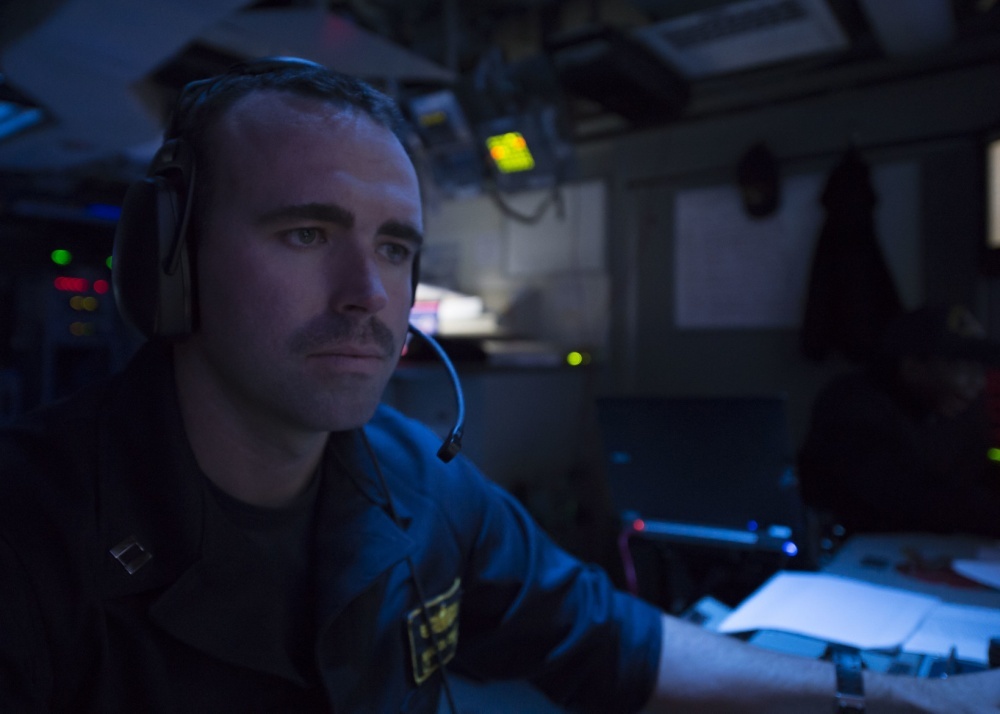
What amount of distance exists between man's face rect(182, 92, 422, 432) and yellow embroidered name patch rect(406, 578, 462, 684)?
0.26m

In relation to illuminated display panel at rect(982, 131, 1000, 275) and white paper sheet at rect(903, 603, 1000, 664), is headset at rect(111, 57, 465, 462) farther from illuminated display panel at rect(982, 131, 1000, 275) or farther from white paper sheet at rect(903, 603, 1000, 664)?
illuminated display panel at rect(982, 131, 1000, 275)

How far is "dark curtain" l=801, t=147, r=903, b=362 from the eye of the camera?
2021 mm

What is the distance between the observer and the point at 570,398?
2469 millimetres

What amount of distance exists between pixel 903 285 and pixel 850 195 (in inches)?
13.4

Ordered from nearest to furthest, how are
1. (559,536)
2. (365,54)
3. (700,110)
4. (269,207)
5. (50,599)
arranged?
(50,599), (269,207), (365,54), (559,536), (700,110)

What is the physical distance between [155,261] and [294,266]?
139mm

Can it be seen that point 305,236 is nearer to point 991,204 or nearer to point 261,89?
point 261,89

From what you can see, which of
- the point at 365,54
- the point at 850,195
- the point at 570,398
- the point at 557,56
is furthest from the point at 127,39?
the point at 850,195

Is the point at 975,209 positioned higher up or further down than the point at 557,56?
further down

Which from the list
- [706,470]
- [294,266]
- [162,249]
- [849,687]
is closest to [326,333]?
[294,266]

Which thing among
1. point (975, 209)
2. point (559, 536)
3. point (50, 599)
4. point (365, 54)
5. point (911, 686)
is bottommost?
point (559, 536)

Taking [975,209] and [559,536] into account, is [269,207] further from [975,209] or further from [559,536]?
[975,209]

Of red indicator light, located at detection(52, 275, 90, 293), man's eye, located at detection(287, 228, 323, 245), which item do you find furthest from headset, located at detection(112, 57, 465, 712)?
red indicator light, located at detection(52, 275, 90, 293)

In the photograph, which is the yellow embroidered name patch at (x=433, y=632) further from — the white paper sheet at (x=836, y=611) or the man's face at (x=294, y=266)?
the white paper sheet at (x=836, y=611)
